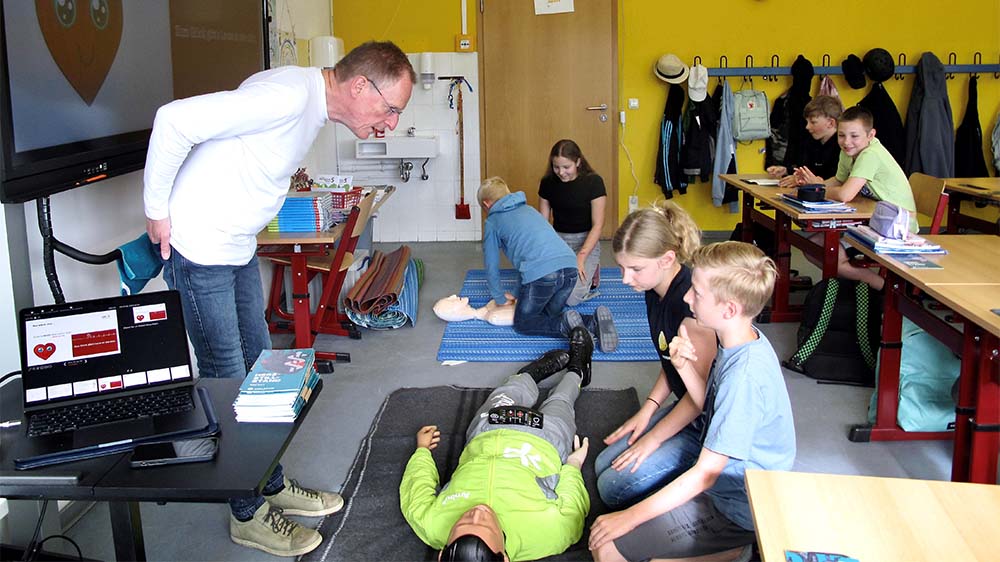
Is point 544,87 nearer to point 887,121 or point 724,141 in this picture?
point 724,141

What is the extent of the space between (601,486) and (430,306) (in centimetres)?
269

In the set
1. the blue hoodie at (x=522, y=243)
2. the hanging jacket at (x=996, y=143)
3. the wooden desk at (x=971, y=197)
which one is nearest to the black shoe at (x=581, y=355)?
the blue hoodie at (x=522, y=243)

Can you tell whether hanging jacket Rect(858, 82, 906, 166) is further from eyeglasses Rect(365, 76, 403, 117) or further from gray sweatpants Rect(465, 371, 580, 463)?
eyeglasses Rect(365, 76, 403, 117)

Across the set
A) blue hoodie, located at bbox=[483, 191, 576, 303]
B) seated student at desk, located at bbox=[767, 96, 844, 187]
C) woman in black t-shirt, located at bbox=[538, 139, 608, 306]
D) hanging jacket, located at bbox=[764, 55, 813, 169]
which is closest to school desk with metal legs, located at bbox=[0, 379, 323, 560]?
blue hoodie, located at bbox=[483, 191, 576, 303]

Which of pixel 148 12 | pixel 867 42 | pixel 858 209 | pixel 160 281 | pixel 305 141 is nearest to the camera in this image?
pixel 305 141

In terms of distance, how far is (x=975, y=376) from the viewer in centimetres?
257

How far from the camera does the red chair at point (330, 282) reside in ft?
13.8

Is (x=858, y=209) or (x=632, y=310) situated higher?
(x=858, y=209)

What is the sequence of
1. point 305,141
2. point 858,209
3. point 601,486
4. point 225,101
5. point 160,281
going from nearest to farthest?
1. point 225,101
2. point 305,141
3. point 601,486
4. point 160,281
5. point 858,209

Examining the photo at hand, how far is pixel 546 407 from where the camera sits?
→ 10.1ft

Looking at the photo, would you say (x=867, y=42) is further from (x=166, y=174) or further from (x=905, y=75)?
(x=166, y=174)

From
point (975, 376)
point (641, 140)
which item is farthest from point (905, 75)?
point (975, 376)

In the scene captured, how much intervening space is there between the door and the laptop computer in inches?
212

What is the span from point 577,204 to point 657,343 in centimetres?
245
